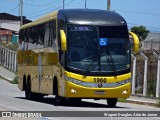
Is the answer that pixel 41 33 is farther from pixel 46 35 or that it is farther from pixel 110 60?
pixel 110 60

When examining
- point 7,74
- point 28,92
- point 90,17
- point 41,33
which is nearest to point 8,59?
point 7,74

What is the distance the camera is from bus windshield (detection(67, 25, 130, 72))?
897 inches

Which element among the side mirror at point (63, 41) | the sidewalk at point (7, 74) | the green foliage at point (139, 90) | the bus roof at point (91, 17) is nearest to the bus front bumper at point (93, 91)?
the side mirror at point (63, 41)

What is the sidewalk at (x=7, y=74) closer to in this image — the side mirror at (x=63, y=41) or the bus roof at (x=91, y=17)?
the bus roof at (x=91, y=17)

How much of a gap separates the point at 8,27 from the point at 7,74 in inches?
2550

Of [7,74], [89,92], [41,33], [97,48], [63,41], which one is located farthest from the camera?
[7,74]

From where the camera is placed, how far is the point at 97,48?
75.3 ft

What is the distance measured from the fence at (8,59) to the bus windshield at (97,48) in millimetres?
44694

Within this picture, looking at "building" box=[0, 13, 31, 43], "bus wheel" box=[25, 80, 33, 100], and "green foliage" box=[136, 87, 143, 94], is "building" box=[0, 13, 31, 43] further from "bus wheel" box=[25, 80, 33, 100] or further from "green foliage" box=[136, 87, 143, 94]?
"bus wheel" box=[25, 80, 33, 100]

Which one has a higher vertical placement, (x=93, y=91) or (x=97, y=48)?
(x=97, y=48)

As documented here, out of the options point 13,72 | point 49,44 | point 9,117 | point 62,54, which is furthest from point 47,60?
point 13,72

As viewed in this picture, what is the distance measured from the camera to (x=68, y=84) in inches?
892

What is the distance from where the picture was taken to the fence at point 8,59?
225 feet

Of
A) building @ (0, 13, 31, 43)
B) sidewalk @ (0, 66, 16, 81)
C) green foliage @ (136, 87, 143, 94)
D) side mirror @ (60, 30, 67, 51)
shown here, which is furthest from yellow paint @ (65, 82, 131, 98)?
building @ (0, 13, 31, 43)
